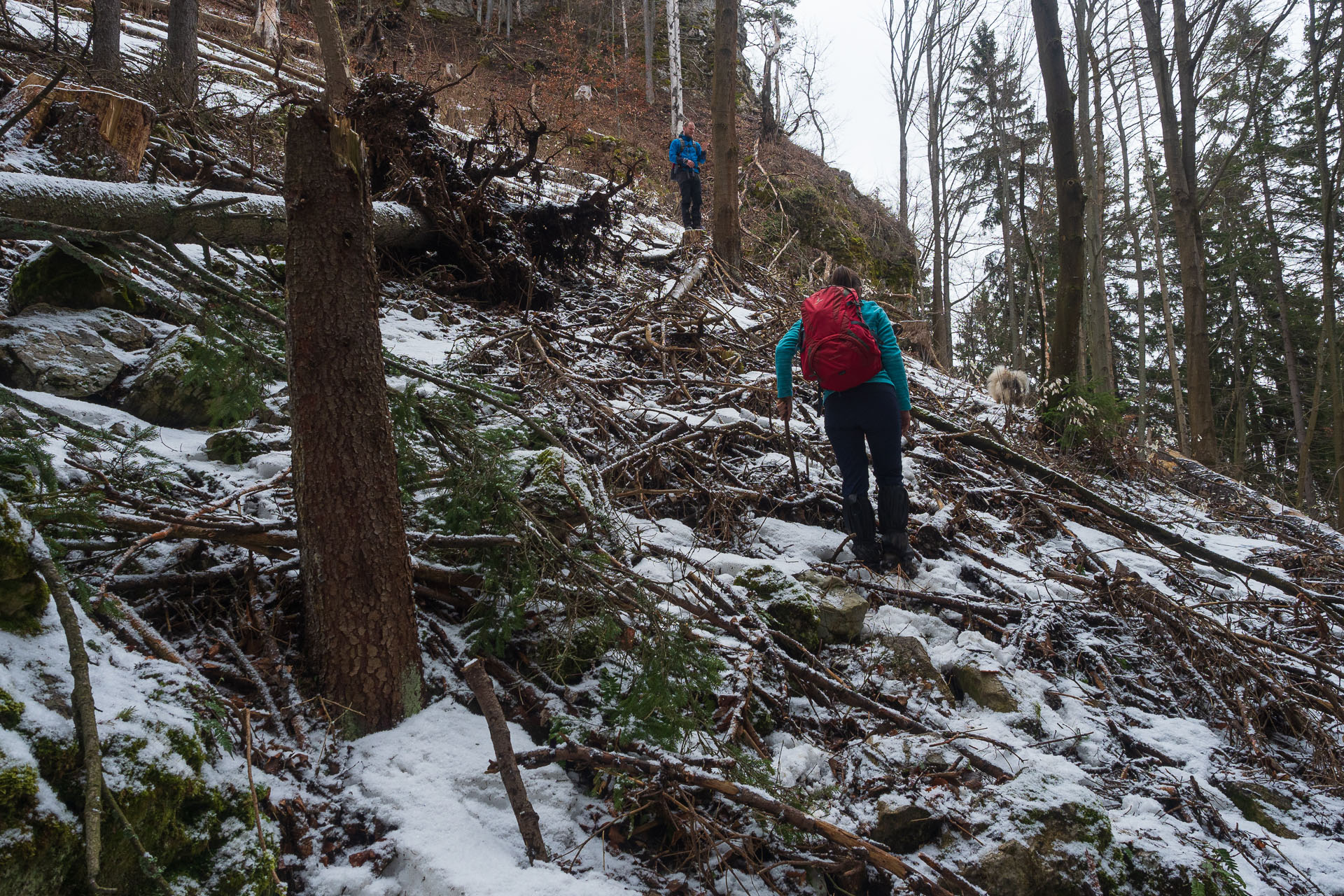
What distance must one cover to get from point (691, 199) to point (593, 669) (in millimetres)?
9070

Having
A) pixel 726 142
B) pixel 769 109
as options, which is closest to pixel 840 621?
pixel 726 142

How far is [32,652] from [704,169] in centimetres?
1656

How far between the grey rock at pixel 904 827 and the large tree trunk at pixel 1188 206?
9.32 metres

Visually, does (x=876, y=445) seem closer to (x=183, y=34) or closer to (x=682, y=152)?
(x=682, y=152)

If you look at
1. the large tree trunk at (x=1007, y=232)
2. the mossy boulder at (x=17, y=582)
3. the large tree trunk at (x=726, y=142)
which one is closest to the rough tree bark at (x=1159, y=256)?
the large tree trunk at (x=1007, y=232)

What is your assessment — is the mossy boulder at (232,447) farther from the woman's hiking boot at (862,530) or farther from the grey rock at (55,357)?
the woman's hiking boot at (862,530)

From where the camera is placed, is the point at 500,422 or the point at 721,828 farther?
the point at 500,422

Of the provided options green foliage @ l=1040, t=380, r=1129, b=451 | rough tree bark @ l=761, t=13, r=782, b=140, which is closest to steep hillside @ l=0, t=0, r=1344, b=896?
green foliage @ l=1040, t=380, r=1129, b=451

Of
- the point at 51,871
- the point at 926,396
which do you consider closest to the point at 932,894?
the point at 51,871

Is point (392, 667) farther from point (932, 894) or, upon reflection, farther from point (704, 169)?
point (704, 169)

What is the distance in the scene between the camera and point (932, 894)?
174 cm

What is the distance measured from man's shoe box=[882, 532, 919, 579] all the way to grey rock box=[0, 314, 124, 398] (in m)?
4.42

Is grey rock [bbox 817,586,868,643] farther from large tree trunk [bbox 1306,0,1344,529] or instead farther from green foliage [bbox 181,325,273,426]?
large tree trunk [bbox 1306,0,1344,529]

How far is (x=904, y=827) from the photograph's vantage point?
2029mm
